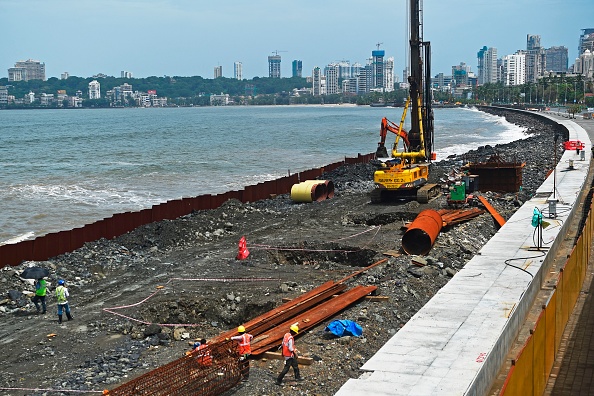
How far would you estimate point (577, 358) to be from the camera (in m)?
16.8

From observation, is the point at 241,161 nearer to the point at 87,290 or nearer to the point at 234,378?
the point at 87,290

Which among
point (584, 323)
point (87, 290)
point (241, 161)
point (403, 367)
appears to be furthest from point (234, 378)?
point (241, 161)

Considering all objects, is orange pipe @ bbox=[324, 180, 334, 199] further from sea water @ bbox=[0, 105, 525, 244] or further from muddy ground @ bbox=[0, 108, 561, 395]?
sea water @ bbox=[0, 105, 525, 244]

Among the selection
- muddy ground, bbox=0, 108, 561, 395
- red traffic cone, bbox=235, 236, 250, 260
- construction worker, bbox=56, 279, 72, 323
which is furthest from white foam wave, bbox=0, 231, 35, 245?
construction worker, bbox=56, 279, 72, 323

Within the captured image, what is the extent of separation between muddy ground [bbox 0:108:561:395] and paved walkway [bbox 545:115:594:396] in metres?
3.86

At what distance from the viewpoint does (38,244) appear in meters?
27.9

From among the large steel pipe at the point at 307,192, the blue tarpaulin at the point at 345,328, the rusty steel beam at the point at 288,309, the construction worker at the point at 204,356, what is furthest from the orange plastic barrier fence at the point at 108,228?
the blue tarpaulin at the point at 345,328

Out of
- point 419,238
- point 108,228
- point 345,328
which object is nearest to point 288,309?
point 345,328

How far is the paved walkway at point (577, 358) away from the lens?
15.3 metres

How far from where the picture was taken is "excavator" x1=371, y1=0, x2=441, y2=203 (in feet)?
127

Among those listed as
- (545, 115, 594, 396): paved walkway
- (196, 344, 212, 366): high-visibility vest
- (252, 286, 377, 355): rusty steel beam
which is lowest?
(545, 115, 594, 396): paved walkway

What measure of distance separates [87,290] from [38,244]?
4.26 meters

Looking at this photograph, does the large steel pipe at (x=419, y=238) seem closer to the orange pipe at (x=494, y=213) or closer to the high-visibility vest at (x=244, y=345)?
the orange pipe at (x=494, y=213)

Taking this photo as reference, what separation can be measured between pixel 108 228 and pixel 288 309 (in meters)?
14.3
